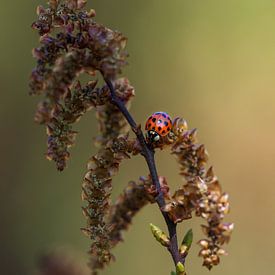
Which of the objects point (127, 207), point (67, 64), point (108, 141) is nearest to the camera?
point (67, 64)

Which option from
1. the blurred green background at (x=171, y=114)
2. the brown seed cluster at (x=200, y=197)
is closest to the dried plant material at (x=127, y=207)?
the brown seed cluster at (x=200, y=197)

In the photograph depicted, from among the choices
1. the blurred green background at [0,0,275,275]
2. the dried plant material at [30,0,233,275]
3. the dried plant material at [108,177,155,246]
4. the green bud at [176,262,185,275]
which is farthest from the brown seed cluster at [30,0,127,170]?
the blurred green background at [0,0,275,275]

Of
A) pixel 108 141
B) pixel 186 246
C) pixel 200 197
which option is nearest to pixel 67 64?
pixel 108 141

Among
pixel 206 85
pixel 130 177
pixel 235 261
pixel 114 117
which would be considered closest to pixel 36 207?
pixel 130 177

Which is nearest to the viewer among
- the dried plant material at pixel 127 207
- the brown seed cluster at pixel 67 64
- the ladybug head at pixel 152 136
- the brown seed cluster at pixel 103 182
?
the brown seed cluster at pixel 67 64

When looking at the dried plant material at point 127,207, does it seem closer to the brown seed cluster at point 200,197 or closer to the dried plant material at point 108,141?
the dried plant material at point 108,141

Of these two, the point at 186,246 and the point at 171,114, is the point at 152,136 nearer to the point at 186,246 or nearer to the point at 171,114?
the point at 186,246
